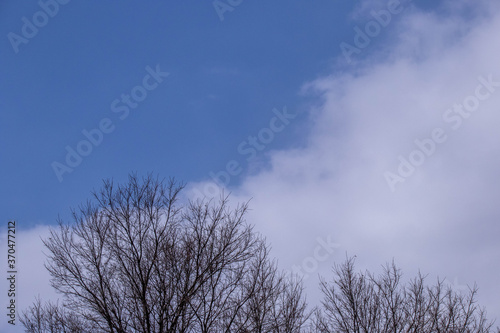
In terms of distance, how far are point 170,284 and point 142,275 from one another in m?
0.94

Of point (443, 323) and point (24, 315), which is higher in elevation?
point (24, 315)

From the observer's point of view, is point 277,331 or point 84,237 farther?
point 277,331

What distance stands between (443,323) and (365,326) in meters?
2.76

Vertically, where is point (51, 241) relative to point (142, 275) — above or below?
above

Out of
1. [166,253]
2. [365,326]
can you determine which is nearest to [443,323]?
[365,326]

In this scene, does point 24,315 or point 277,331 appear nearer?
point 277,331

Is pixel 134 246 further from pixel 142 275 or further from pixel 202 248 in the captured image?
pixel 202 248

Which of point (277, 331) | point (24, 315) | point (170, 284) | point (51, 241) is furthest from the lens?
point (24, 315)

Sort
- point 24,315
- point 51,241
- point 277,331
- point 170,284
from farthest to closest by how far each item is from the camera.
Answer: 1. point 24,315
2. point 277,331
3. point 51,241
4. point 170,284

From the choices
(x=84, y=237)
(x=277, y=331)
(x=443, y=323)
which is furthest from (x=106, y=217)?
(x=443, y=323)

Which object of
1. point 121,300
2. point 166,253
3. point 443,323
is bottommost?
point 443,323

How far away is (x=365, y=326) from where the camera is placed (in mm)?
17500

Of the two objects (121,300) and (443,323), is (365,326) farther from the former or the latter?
(121,300)

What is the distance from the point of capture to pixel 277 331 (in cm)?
1647
